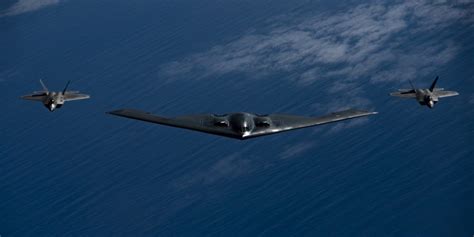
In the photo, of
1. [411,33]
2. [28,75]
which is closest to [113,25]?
[28,75]

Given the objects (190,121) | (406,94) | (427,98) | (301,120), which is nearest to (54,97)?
(190,121)

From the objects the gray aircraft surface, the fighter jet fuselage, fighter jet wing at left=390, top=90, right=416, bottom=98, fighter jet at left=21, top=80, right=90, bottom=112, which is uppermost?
fighter jet at left=21, top=80, right=90, bottom=112

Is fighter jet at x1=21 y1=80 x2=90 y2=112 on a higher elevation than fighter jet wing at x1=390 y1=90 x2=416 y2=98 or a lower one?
higher

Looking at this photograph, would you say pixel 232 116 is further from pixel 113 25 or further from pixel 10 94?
pixel 113 25

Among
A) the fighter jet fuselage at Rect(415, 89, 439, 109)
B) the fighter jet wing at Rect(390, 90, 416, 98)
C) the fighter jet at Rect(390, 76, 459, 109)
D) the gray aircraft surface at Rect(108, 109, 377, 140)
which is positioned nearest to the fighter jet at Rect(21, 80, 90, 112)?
the gray aircraft surface at Rect(108, 109, 377, 140)

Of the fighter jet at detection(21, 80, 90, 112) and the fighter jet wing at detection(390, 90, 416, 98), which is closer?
the fighter jet wing at detection(390, 90, 416, 98)

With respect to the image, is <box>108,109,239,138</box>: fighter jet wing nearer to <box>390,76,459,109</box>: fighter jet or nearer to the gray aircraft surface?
the gray aircraft surface

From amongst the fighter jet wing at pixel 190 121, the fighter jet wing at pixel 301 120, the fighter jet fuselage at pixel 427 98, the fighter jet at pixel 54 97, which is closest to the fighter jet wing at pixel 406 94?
the fighter jet fuselage at pixel 427 98
